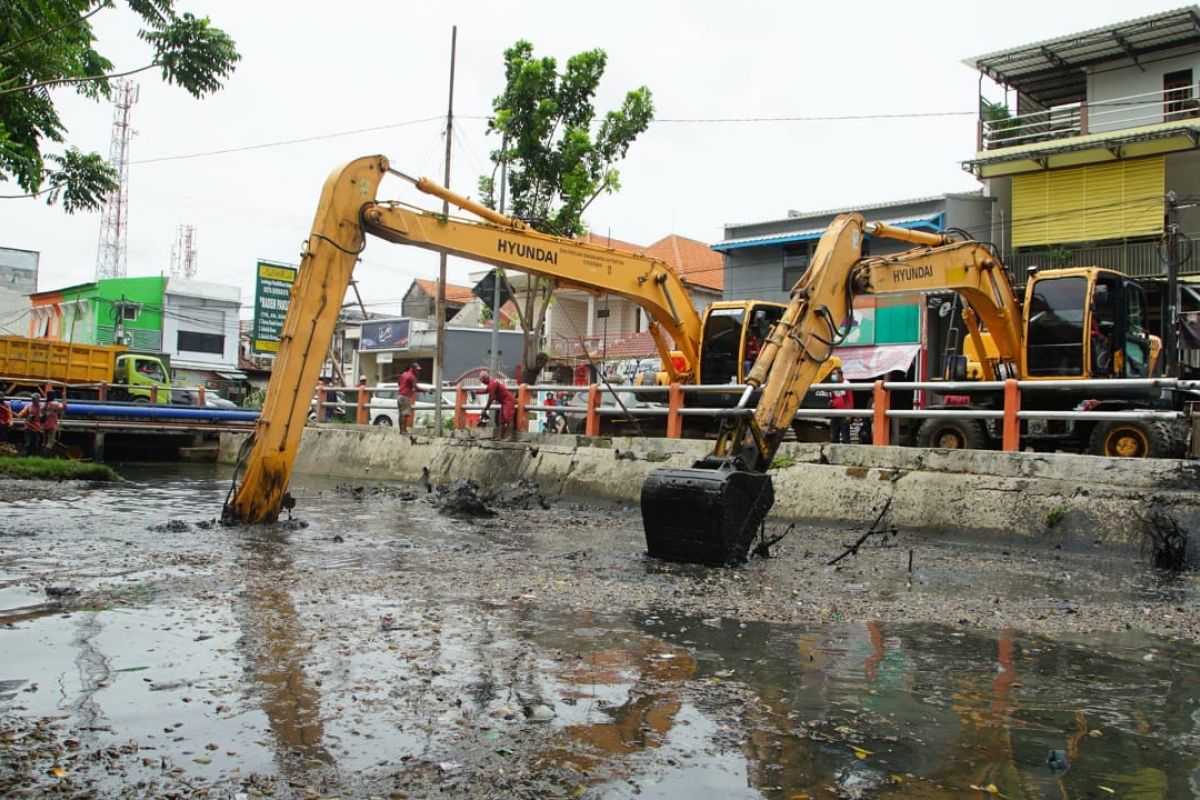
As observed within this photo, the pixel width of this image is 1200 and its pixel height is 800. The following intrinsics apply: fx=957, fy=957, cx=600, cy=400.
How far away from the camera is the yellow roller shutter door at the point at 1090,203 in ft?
75.4

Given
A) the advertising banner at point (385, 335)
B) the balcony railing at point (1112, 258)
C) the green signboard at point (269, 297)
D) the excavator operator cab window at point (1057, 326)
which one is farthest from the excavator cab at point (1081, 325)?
the advertising banner at point (385, 335)

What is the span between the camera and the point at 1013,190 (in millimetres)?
25312

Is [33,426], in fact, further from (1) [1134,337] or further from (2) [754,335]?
(1) [1134,337]

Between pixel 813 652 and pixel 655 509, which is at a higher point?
pixel 655 509

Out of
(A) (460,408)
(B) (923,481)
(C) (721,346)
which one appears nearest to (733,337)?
(C) (721,346)

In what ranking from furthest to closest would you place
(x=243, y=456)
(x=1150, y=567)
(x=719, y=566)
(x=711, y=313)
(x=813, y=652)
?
1. (x=711, y=313)
2. (x=243, y=456)
3. (x=1150, y=567)
4. (x=719, y=566)
5. (x=813, y=652)

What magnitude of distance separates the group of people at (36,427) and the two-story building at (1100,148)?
2317 centimetres

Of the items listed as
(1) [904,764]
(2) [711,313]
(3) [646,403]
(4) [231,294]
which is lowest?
(1) [904,764]

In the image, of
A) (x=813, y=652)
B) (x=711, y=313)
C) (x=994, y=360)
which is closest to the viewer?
(x=813, y=652)

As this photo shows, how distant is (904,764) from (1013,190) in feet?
81.4

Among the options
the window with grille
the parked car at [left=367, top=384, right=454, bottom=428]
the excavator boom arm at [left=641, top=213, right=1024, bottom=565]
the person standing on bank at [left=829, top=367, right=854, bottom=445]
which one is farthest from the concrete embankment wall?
the window with grille

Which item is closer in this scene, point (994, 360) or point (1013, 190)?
point (994, 360)

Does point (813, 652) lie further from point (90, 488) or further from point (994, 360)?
point (90, 488)

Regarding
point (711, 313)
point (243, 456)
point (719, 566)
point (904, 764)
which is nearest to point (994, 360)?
point (711, 313)
